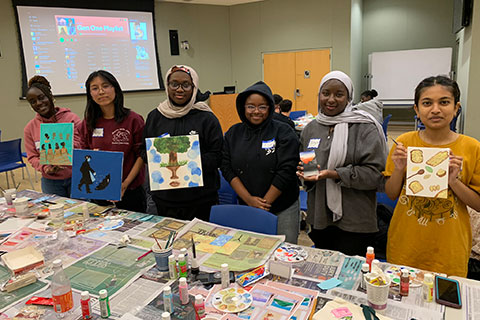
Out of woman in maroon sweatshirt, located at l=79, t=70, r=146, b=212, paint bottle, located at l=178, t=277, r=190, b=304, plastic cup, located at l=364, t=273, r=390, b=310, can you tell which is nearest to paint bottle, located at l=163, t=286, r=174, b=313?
paint bottle, located at l=178, t=277, r=190, b=304

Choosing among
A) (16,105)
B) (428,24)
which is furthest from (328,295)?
(428,24)

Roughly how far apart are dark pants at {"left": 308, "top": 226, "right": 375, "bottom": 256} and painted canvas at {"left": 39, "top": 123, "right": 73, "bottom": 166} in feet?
6.46

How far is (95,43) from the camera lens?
7684mm

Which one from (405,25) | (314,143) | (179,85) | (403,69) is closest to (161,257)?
(314,143)

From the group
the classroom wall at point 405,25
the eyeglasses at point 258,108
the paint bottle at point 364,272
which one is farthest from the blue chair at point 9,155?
the classroom wall at point 405,25

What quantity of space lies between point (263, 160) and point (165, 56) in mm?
7440

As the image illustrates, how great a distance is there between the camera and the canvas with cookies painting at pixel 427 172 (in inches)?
63.2

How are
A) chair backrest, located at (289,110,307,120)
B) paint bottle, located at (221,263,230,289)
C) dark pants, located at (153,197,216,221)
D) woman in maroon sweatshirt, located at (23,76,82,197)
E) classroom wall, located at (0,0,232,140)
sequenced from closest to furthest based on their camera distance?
paint bottle, located at (221,263,230,289)
dark pants, located at (153,197,216,221)
woman in maroon sweatshirt, located at (23,76,82,197)
classroom wall, located at (0,0,232,140)
chair backrest, located at (289,110,307,120)

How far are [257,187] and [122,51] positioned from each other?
7.06 meters

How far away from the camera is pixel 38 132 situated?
2908mm

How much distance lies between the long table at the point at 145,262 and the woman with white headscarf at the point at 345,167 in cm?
39

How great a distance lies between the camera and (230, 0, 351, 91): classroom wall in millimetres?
8969

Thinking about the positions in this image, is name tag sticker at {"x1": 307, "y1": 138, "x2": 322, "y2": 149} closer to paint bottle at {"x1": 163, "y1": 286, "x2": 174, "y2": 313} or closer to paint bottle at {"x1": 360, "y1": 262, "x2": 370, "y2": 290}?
paint bottle at {"x1": 360, "y1": 262, "x2": 370, "y2": 290}

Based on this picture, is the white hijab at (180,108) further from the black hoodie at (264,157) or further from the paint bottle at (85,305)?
the paint bottle at (85,305)
